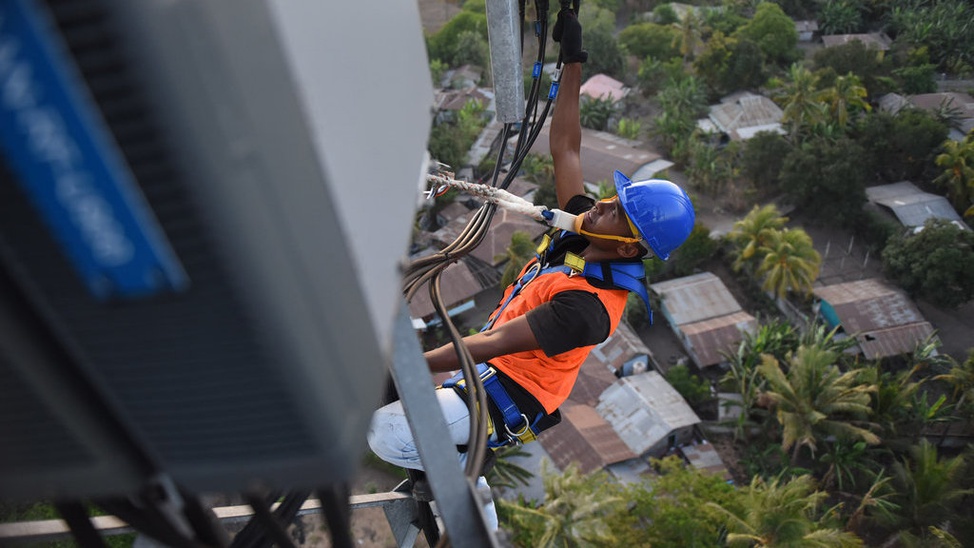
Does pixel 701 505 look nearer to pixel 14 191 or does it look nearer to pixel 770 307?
pixel 770 307

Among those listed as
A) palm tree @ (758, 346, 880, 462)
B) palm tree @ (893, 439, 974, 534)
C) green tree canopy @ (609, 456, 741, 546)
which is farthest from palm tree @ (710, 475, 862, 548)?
palm tree @ (758, 346, 880, 462)

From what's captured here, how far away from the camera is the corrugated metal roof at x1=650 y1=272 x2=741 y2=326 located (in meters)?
18.0

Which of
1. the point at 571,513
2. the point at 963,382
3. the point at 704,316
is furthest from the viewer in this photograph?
the point at 704,316

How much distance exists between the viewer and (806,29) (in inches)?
1175

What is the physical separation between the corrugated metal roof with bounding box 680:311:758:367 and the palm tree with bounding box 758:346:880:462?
2.74 metres

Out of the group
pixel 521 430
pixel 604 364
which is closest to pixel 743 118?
pixel 604 364

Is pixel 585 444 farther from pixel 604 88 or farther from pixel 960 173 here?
pixel 604 88

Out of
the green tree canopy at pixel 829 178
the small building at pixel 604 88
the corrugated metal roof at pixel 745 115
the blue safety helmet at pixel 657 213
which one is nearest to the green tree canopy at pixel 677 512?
the blue safety helmet at pixel 657 213

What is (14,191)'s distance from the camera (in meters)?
1.00

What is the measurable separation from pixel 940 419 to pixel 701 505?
6.17 meters

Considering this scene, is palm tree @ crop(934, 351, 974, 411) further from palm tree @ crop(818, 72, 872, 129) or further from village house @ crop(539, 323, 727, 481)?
palm tree @ crop(818, 72, 872, 129)

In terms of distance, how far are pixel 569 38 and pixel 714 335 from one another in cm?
1467

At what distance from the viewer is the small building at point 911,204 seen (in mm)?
19625

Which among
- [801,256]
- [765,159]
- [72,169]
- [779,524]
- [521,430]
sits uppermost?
[72,169]
